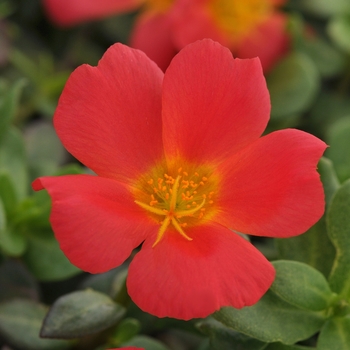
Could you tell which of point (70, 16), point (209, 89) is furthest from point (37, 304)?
point (70, 16)

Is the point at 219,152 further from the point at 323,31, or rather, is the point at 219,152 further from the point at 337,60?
the point at 323,31

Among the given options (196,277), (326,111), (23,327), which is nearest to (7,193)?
(23,327)

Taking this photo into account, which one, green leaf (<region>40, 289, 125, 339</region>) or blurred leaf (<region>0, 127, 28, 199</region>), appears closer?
green leaf (<region>40, 289, 125, 339</region>)

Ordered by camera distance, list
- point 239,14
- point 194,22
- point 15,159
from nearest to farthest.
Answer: point 15,159, point 194,22, point 239,14

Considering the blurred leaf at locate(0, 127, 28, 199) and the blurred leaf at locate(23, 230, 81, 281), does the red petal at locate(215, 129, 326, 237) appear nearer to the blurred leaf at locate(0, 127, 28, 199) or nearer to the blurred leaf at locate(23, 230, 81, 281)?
the blurred leaf at locate(23, 230, 81, 281)

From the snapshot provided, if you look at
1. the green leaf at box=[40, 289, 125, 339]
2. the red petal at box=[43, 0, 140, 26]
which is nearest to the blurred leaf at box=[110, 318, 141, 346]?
the green leaf at box=[40, 289, 125, 339]

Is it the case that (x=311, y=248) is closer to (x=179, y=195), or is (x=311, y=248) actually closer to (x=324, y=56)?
(x=179, y=195)

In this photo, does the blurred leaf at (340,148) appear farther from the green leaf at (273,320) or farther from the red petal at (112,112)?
the red petal at (112,112)
